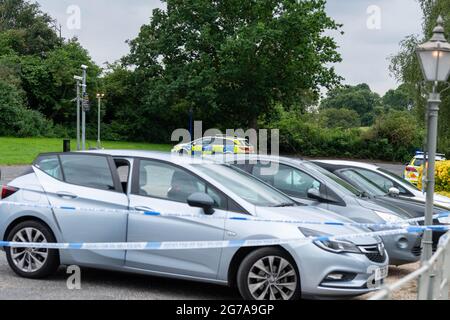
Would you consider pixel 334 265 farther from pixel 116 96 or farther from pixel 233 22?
pixel 116 96

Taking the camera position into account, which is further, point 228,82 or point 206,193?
point 228,82

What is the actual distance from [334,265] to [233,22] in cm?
4586

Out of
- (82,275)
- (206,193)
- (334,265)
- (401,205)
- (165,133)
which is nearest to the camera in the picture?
(334,265)

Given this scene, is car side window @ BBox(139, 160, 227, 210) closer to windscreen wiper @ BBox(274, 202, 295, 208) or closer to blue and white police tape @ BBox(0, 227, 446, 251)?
blue and white police tape @ BBox(0, 227, 446, 251)

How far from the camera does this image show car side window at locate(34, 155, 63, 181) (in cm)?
798

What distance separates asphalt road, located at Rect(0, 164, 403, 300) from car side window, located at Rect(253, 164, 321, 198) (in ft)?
7.67

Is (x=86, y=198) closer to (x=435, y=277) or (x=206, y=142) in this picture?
(x=435, y=277)

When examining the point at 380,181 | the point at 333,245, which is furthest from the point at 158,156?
the point at 380,181

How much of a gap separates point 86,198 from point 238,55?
131ft

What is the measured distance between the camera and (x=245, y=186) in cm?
755

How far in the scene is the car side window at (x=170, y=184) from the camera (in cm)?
716
